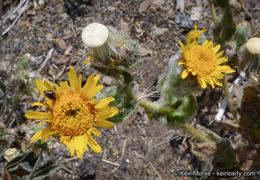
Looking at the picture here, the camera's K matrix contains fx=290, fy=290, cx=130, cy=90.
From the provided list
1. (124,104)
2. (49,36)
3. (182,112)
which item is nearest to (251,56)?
(182,112)

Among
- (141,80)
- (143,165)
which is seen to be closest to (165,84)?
(141,80)

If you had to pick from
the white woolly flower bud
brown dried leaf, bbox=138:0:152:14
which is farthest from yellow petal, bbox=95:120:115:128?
brown dried leaf, bbox=138:0:152:14

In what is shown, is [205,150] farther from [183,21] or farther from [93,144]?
[183,21]

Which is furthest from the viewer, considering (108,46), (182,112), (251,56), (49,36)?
(49,36)

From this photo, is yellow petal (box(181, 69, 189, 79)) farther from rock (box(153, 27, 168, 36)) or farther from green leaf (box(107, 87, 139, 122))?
rock (box(153, 27, 168, 36))

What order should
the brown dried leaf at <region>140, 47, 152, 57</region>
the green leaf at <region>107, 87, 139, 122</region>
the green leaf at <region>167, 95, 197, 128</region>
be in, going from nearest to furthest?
1. the green leaf at <region>107, 87, 139, 122</region>
2. the green leaf at <region>167, 95, 197, 128</region>
3. the brown dried leaf at <region>140, 47, 152, 57</region>

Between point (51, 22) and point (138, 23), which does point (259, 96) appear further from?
point (51, 22)
